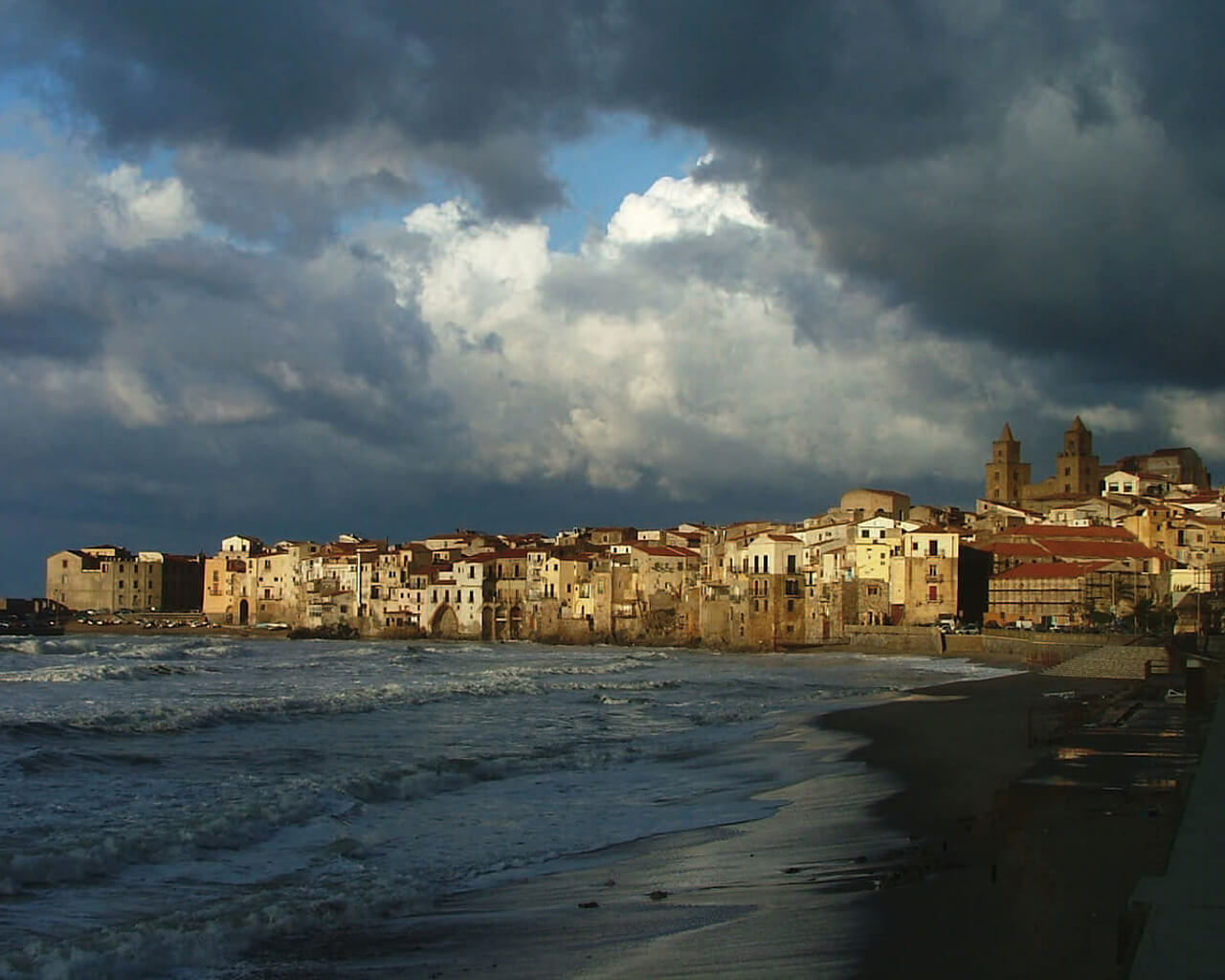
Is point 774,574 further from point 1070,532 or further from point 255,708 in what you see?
point 255,708

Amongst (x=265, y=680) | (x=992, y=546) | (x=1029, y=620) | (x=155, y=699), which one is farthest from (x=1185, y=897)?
(x=992, y=546)

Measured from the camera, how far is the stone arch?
106 meters

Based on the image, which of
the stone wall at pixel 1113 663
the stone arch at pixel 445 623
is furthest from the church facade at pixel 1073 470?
the stone wall at pixel 1113 663

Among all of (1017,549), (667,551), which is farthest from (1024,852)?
(667,551)

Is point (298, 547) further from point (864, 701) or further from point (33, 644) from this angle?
point (864, 701)

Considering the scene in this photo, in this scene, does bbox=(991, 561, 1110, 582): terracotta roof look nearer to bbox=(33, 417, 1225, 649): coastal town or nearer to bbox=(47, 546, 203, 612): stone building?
bbox=(33, 417, 1225, 649): coastal town

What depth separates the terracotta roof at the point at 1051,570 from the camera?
74312 mm

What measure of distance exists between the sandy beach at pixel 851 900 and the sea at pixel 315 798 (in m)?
0.74

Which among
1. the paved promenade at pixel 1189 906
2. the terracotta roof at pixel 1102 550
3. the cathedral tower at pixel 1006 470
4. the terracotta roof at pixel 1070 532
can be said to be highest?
the cathedral tower at pixel 1006 470

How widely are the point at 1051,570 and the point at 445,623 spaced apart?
50348mm

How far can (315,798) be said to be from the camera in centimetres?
1614

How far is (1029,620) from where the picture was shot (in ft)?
243

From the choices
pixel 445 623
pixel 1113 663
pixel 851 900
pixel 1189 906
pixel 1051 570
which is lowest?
pixel 445 623

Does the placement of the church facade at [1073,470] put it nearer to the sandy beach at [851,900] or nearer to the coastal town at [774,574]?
the coastal town at [774,574]
